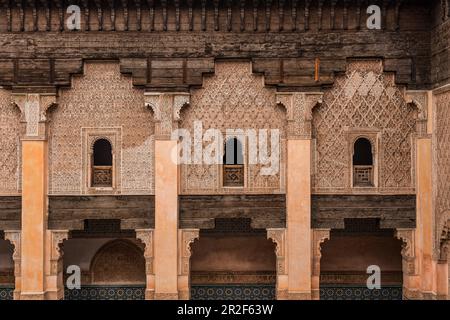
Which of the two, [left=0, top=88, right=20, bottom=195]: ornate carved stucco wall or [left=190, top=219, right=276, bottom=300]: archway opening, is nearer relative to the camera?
[left=0, top=88, right=20, bottom=195]: ornate carved stucco wall

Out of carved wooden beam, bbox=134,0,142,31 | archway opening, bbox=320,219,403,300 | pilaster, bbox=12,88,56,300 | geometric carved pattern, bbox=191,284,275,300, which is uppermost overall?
carved wooden beam, bbox=134,0,142,31

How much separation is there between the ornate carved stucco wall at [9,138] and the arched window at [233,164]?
11.0 ft

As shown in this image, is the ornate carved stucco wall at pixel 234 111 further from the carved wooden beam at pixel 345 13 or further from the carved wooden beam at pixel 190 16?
the carved wooden beam at pixel 345 13

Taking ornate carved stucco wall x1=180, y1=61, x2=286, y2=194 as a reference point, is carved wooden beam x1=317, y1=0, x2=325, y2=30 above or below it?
above

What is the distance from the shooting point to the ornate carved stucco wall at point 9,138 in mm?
8875

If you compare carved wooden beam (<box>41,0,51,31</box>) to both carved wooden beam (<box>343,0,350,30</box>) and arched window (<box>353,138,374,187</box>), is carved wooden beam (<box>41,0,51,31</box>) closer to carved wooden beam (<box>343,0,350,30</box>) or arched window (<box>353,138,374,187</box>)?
carved wooden beam (<box>343,0,350,30</box>)

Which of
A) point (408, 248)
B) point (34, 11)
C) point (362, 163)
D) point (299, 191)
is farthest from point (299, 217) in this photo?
point (34, 11)

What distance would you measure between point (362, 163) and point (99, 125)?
447cm

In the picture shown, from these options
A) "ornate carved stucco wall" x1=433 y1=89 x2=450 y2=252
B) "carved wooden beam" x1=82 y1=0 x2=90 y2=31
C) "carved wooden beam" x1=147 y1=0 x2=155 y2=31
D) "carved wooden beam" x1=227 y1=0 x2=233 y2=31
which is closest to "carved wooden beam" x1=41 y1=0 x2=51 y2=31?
"carved wooden beam" x1=82 y1=0 x2=90 y2=31

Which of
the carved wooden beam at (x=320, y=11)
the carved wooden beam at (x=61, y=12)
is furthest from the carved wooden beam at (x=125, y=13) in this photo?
the carved wooden beam at (x=320, y=11)

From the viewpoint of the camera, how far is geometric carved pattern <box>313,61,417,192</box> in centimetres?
888

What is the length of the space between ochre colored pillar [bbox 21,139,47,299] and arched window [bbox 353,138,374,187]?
5.01 metres

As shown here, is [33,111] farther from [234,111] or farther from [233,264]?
[233,264]

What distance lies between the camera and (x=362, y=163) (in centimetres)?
950
